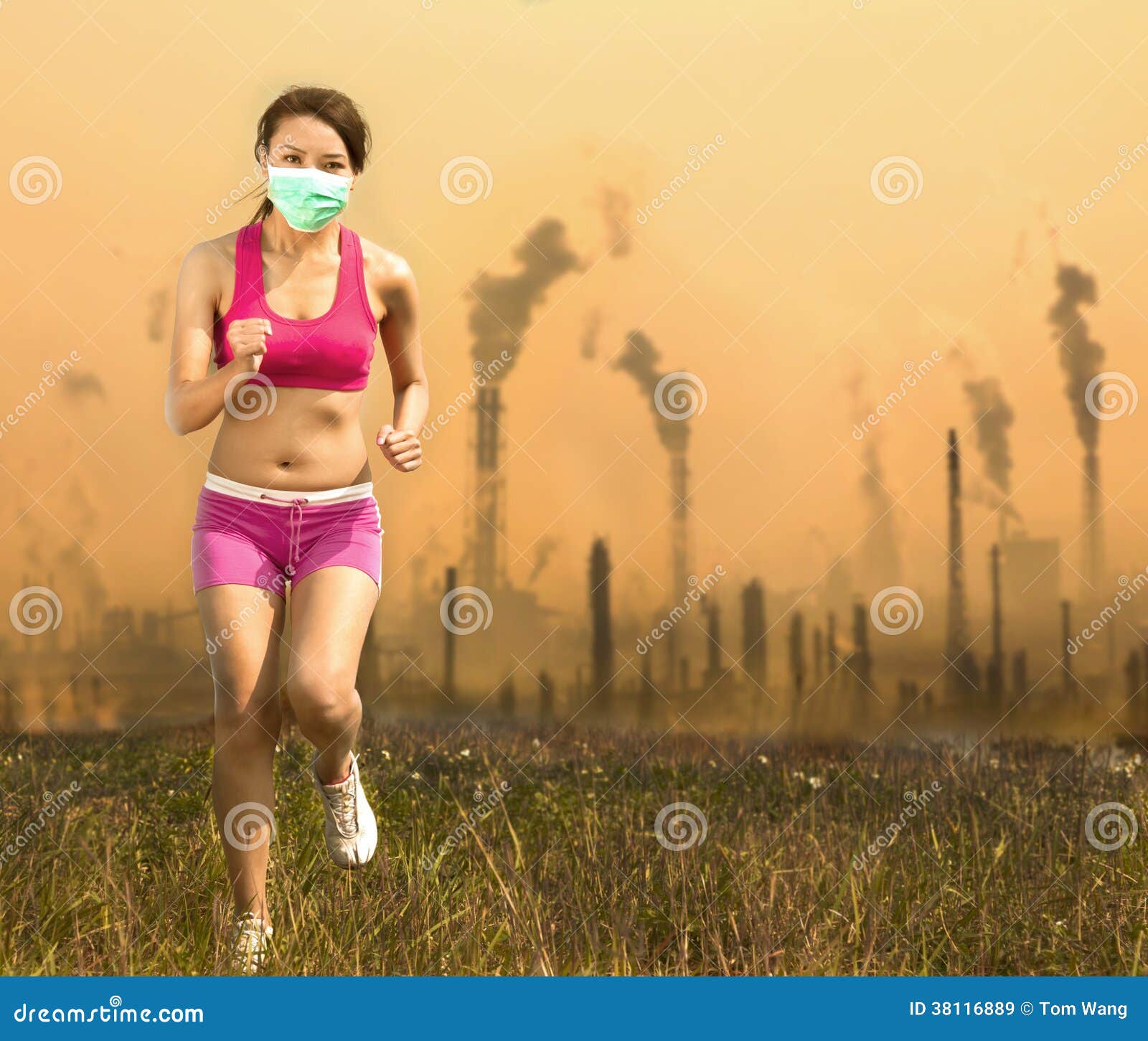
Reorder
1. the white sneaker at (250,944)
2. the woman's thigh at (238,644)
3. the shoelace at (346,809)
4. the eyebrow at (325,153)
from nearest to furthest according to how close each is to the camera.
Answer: the white sneaker at (250,944) < the woman's thigh at (238,644) < the eyebrow at (325,153) < the shoelace at (346,809)

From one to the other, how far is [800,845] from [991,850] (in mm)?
803

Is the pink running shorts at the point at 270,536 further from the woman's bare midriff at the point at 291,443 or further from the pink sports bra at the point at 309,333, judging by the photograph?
the pink sports bra at the point at 309,333

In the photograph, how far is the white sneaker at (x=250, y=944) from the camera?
3.51 metres

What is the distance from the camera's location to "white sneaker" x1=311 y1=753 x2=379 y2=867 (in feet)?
13.1

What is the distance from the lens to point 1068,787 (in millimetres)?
5352

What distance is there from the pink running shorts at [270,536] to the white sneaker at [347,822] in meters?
0.73

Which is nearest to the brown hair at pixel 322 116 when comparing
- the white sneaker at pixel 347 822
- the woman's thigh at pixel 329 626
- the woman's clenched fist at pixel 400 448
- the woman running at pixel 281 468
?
the woman running at pixel 281 468

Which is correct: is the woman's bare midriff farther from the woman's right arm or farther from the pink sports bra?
the woman's right arm

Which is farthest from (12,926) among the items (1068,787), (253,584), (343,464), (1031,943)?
(1068,787)

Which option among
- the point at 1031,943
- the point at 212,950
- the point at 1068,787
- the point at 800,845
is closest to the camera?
the point at 212,950

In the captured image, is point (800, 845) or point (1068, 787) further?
point (1068, 787)

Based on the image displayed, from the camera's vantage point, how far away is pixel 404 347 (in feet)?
13.6

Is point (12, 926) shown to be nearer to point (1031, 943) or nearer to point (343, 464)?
point (343, 464)

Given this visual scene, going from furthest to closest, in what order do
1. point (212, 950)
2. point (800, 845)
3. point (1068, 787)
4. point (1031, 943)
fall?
point (1068, 787)
point (800, 845)
point (1031, 943)
point (212, 950)
